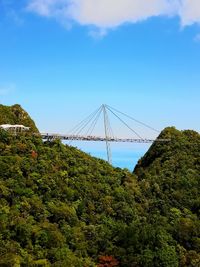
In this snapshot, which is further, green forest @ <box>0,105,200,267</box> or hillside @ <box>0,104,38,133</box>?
hillside @ <box>0,104,38,133</box>

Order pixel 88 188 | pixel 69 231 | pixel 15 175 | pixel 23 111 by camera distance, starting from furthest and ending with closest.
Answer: pixel 23 111 → pixel 88 188 → pixel 15 175 → pixel 69 231

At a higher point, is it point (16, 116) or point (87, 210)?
point (16, 116)

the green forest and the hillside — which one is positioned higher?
the hillside

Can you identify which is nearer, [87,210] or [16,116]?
[87,210]

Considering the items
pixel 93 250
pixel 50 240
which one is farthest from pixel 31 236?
pixel 93 250

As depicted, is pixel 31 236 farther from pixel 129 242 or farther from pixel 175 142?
pixel 175 142
